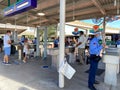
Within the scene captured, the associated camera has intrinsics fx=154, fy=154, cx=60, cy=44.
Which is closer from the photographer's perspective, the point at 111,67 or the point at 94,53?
the point at 94,53

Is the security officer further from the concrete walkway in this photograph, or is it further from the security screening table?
the security screening table

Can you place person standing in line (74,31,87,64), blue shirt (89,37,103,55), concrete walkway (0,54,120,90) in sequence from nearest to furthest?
blue shirt (89,37,103,55)
concrete walkway (0,54,120,90)
person standing in line (74,31,87,64)

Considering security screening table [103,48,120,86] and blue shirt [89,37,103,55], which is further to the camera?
security screening table [103,48,120,86]

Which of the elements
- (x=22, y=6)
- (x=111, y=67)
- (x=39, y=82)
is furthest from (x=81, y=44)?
(x=22, y=6)

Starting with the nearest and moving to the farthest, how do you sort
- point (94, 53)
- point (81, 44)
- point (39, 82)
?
point (94, 53) → point (39, 82) → point (81, 44)

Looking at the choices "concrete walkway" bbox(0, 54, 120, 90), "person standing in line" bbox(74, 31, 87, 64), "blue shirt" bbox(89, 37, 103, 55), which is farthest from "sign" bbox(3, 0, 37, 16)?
"person standing in line" bbox(74, 31, 87, 64)

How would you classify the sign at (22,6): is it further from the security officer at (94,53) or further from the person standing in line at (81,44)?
the person standing in line at (81,44)

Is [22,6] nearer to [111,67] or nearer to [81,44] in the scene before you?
[111,67]

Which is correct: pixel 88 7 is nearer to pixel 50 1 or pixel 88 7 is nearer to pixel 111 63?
pixel 50 1

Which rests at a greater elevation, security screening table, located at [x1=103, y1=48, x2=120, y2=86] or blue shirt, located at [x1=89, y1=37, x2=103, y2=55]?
blue shirt, located at [x1=89, y1=37, x2=103, y2=55]

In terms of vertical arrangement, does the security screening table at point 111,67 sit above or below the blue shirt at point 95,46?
below

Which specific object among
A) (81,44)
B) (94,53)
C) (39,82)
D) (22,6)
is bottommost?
(39,82)

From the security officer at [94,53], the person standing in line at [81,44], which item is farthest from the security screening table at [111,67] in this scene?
the person standing in line at [81,44]

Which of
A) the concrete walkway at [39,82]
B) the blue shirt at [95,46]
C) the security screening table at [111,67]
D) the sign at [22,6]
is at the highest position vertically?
the sign at [22,6]
